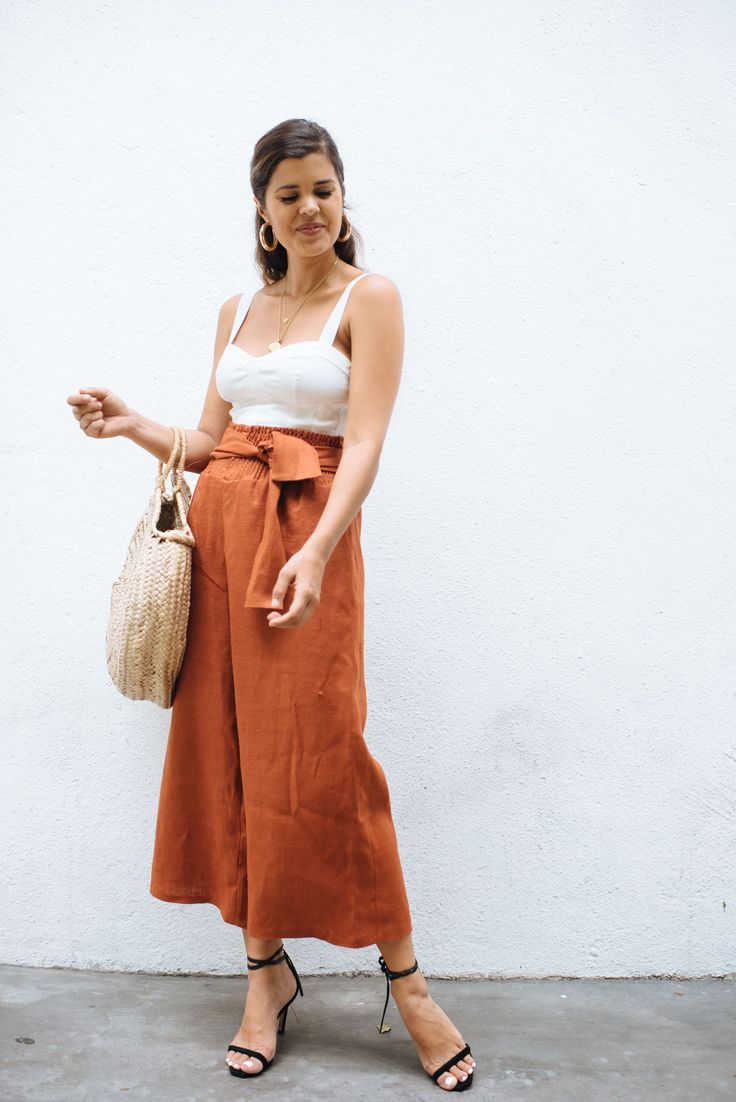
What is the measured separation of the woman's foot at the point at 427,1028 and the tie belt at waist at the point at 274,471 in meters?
0.89

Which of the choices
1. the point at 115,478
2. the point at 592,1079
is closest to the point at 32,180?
the point at 115,478

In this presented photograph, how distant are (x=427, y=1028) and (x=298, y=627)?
91 centimetres

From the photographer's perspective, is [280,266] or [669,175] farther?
[669,175]

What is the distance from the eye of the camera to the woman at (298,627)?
6.55 feet

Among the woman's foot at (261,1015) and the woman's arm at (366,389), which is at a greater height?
the woman's arm at (366,389)

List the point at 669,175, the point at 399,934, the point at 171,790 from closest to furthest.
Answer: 1. the point at 399,934
2. the point at 171,790
3. the point at 669,175

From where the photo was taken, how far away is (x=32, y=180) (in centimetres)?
264

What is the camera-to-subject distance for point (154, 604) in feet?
6.56

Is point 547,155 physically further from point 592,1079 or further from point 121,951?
point 121,951

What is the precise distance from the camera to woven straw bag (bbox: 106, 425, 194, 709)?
201 centimetres

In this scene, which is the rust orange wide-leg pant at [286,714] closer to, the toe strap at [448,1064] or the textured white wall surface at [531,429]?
the toe strap at [448,1064]

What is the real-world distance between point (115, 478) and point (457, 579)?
96cm

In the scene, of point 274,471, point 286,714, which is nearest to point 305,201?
point 274,471

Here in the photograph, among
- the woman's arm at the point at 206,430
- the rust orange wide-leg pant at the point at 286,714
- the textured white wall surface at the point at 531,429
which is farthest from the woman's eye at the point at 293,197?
the textured white wall surface at the point at 531,429
